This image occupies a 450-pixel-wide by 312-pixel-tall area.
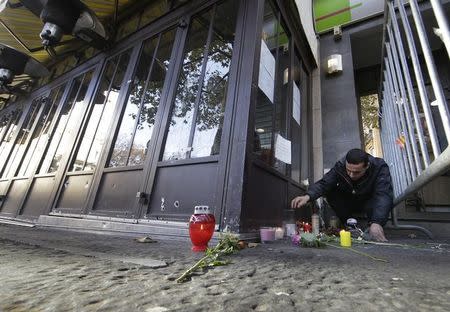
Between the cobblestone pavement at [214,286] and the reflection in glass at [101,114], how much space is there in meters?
2.66

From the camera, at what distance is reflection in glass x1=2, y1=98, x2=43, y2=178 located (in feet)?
17.7

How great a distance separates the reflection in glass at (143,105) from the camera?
299 centimetres

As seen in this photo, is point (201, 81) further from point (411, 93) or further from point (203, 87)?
point (411, 93)

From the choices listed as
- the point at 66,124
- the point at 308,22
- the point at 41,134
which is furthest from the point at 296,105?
the point at 41,134

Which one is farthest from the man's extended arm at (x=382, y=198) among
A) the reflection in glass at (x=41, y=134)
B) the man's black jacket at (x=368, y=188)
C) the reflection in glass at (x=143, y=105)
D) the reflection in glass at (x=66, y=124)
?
the reflection in glass at (x=41, y=134)

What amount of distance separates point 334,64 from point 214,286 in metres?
4.51

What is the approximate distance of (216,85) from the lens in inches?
103

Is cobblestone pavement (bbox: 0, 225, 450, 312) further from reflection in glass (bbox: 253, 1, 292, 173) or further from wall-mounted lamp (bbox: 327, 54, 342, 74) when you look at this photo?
wall-mounted lamp (bbox: 327, 54, 342, 74)

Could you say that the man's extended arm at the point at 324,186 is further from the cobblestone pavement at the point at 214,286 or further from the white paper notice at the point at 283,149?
the cobblestone pavement at the point at 214,286

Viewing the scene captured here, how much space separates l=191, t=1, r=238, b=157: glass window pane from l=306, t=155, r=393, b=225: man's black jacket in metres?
1.52

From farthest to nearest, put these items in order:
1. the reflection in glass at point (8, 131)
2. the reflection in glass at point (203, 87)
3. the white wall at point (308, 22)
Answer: the reflection in glass at point (8, 131) → the white wall at point (308, 22) → the reflection in glass at point (203, 87)

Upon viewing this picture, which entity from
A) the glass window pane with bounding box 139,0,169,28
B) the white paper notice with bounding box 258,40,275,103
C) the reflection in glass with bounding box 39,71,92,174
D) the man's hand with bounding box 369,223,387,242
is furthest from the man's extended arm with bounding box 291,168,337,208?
the reflection in glass with bounding box 39,71,92,174

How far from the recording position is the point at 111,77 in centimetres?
405

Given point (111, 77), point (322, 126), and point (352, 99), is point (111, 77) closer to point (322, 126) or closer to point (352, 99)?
point (322, 126)
